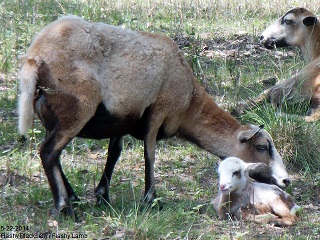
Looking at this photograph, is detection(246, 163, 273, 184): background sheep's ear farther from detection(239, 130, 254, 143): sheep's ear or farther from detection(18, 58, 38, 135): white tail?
detection(18, 58, 38, 135): white tail

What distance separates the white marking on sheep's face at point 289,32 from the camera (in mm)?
12492

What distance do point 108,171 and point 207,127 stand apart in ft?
3.97

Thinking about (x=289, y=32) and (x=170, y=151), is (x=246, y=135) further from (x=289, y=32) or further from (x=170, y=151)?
(x=289, y=32)

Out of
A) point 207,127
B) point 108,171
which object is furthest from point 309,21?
point 108,171

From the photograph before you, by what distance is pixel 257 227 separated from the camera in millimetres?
7066

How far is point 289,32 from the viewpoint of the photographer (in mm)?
12547

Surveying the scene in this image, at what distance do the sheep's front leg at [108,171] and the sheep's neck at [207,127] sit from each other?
0.71m

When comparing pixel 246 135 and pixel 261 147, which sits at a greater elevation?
pixel 246 135

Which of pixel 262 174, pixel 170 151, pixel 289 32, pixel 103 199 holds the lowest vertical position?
pixel 170 151

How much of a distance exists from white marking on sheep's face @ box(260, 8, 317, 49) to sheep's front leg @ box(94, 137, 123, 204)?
5078mm

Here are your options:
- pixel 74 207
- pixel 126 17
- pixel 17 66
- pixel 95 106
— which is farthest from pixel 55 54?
pixel 126 17

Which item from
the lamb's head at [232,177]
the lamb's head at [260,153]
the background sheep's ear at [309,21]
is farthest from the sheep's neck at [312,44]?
the lamb's head at [232,177]

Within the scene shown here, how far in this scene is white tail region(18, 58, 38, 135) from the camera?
6969 mm

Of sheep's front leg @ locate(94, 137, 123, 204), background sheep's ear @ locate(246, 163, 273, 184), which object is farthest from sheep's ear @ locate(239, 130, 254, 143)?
sheep's front leg @ locate(94, 137, 123, 204)
